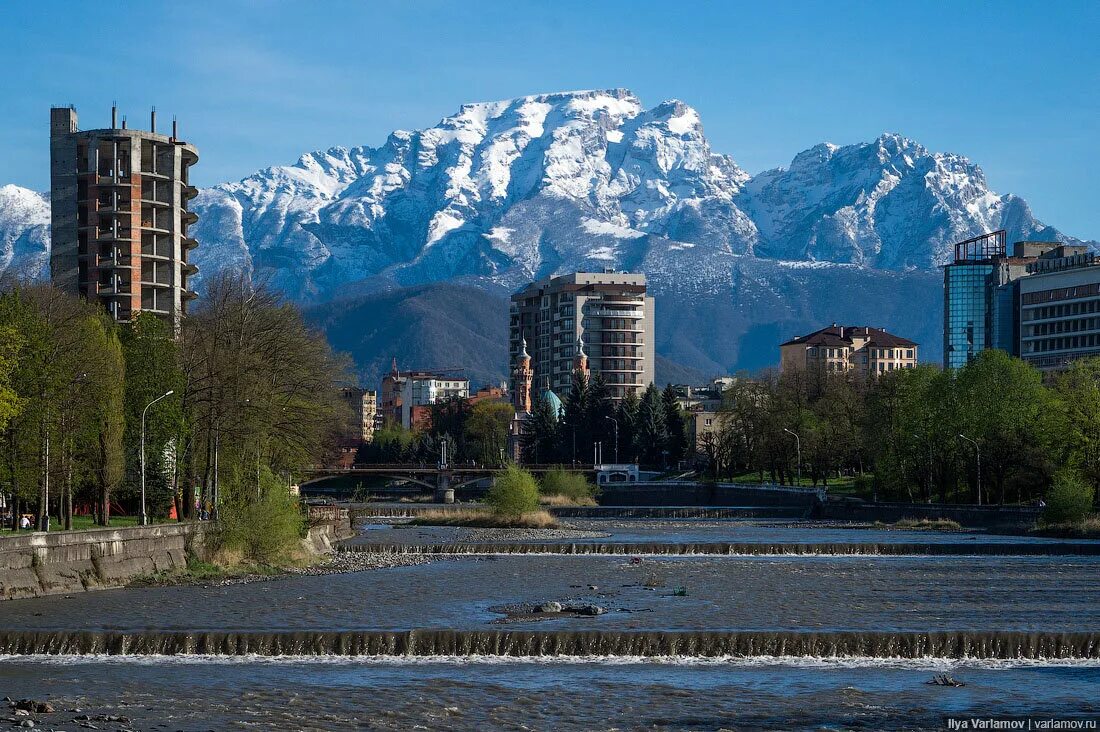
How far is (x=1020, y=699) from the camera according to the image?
43125mm

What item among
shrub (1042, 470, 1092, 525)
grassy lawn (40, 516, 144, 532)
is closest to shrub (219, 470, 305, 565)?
grassy lawn (40, 516, 144, 532)

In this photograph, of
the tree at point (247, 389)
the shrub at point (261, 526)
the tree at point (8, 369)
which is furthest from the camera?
the tree at point (247, 389)

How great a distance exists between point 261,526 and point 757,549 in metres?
35.1

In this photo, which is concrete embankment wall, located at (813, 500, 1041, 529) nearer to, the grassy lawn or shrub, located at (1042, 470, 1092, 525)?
shrub, located at (1042, 470, 1092, 525)

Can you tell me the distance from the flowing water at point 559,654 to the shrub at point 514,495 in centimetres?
6147

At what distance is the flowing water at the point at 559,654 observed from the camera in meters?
41.4

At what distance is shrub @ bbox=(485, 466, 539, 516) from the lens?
449 ft

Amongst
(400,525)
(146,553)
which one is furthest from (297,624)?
(400,525)

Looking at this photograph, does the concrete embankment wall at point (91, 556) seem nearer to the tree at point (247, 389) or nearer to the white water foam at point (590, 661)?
the tree at point (247, 389)

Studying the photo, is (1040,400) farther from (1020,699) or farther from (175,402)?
(1020,699)

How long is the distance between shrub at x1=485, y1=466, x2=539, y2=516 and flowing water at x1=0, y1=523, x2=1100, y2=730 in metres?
61.5

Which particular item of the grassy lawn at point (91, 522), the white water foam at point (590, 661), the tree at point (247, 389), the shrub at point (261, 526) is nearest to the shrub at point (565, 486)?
the tree at point (247, 389)

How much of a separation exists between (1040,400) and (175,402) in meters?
78.0

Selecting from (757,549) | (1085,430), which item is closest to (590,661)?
(757,549)
